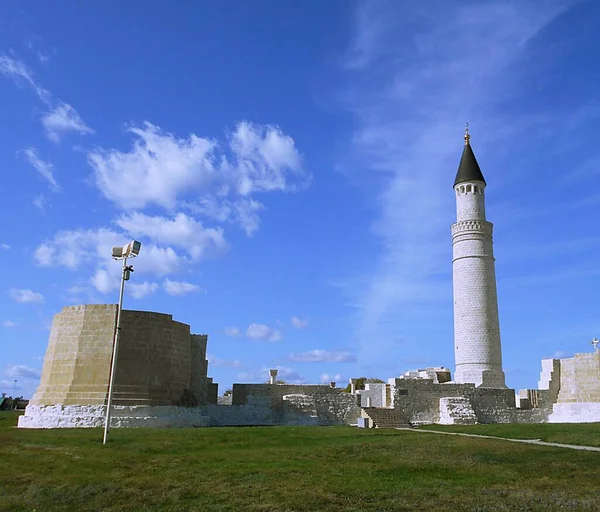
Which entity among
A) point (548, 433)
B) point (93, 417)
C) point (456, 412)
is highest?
point (456, 412)

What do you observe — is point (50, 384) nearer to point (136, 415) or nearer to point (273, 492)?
point (136, 415)

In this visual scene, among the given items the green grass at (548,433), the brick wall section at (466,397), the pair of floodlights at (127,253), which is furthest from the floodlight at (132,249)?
the brick wall section at (466,397)

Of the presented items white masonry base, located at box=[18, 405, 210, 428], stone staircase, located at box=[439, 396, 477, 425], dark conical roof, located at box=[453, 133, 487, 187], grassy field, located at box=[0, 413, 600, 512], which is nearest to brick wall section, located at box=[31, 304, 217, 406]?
white masonry base, located at box=[18, 405, 210, 428]

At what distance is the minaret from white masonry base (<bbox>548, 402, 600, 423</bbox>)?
3795mm

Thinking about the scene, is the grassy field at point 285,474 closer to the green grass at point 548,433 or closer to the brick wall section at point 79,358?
the green grass at point 548,433

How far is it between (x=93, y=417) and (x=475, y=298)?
1011 inches

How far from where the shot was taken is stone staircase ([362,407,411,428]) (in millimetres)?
29484

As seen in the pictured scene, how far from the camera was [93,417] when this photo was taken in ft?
77.8

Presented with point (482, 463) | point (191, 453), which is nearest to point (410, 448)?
point (482, 463)

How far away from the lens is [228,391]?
1558 inches

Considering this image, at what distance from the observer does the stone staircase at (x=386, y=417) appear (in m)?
29.5

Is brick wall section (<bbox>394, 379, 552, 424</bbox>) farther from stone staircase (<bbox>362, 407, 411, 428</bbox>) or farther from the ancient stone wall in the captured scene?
the ancient stone wall

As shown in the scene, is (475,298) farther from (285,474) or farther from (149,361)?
(285,474)

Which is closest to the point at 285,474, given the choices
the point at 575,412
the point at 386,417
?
the point at 386,417
